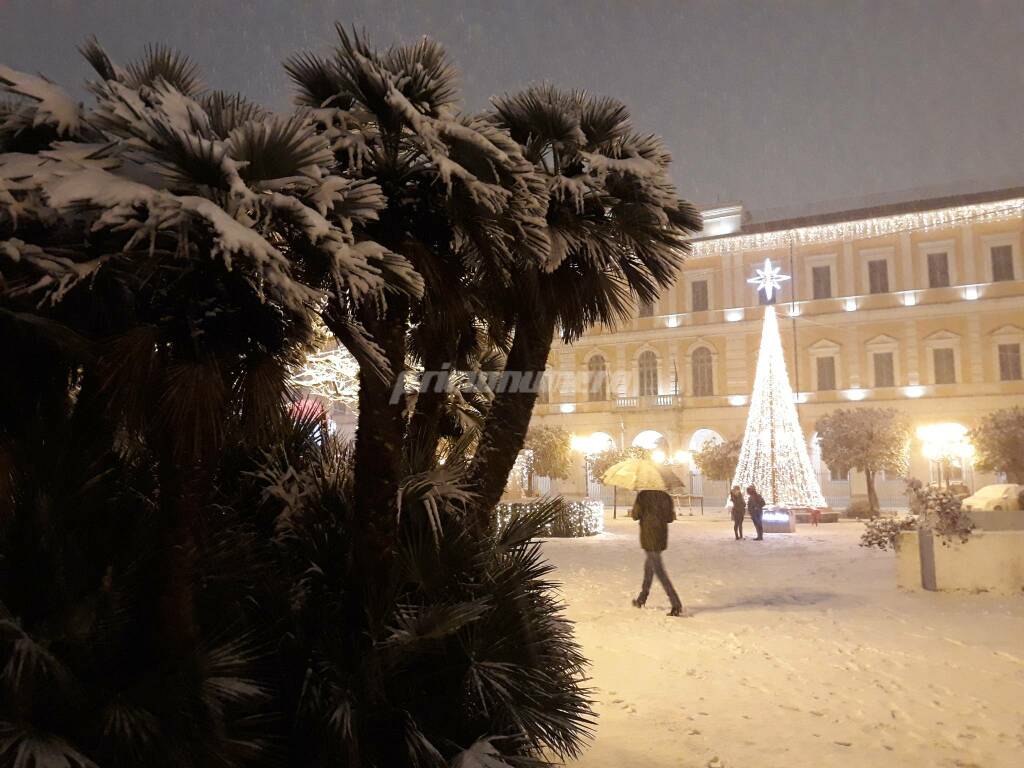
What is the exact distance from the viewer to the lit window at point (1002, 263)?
34.3 m

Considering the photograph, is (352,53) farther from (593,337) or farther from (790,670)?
(593,337)

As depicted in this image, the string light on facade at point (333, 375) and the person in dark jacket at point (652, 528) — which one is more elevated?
the string light on facade at point (333, 375)

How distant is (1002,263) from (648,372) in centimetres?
1564

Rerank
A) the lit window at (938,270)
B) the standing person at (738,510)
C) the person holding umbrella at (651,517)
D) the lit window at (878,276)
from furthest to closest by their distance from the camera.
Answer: the lit window at (878,276), the lit window at (938,270), the standing person at (738,510), the person holding umbrella at (651,517)

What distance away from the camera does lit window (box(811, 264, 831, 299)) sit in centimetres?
3769

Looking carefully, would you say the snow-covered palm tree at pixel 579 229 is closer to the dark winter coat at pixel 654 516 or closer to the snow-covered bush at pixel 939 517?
the dark winter coat at pixel 654 516

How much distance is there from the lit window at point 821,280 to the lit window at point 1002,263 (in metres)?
6.38

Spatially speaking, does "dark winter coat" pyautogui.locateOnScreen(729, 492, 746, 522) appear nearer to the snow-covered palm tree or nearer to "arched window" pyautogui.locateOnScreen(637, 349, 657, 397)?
the snow-covered palm tree

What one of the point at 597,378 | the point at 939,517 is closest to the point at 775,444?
the point at 939,517

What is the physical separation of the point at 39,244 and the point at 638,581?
1012 centimetres

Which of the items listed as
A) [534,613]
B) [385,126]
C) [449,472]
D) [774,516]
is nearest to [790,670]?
[534,613]

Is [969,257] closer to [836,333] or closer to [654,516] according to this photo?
[836,333]

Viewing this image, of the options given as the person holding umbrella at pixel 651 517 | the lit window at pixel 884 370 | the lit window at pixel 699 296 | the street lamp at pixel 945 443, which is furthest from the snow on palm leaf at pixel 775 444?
the person holding umbrella at pixel 651 517

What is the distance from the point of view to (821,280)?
37.8m
